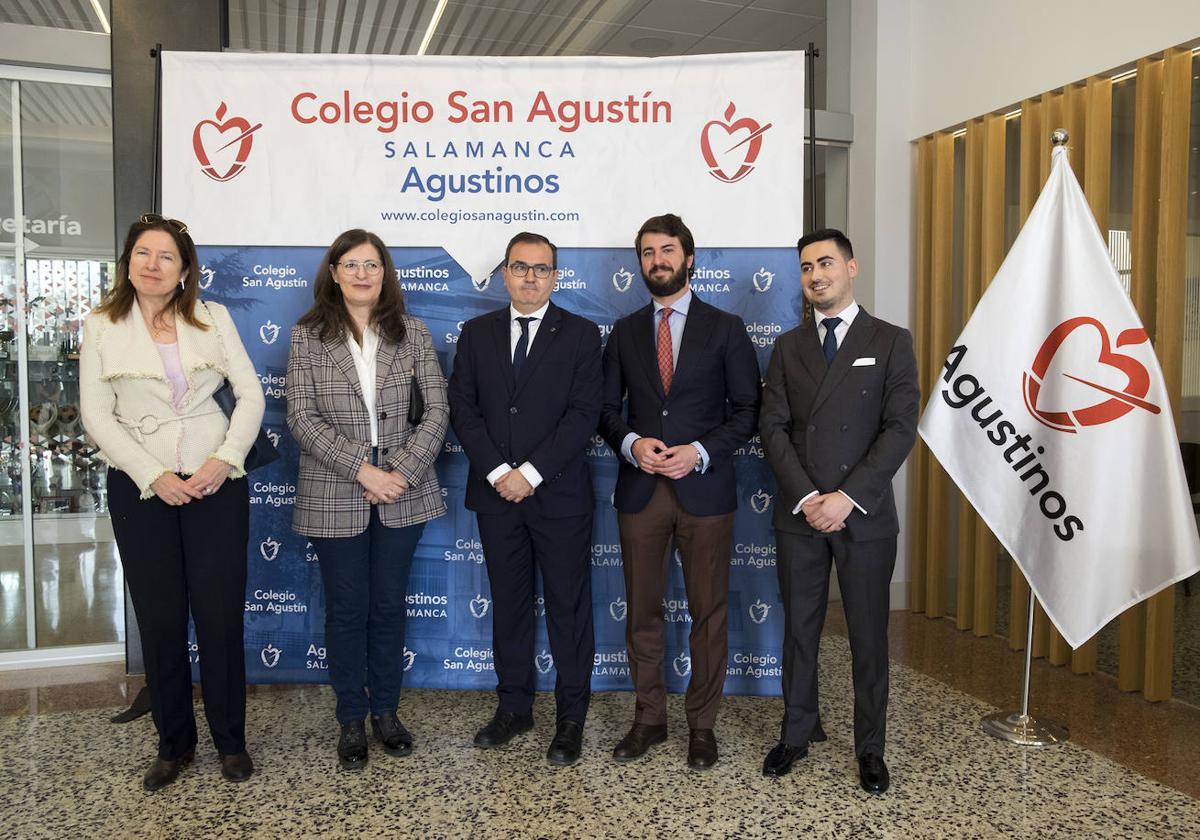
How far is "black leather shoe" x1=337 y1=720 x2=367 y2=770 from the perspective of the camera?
115 inches

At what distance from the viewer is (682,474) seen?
9.56 ft

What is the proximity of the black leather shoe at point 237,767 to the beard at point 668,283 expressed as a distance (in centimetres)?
207

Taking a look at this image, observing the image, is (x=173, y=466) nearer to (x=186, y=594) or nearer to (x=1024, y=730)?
(x=186, y=594)

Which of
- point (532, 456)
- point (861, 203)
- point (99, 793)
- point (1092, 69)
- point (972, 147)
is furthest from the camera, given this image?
point (861, 203)

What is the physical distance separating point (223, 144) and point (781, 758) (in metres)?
3.05

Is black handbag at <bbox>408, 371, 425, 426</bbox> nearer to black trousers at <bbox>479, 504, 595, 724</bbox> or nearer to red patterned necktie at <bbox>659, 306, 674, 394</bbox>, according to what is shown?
black trousers at <bbox>479, 504, 595, 724</bbox>

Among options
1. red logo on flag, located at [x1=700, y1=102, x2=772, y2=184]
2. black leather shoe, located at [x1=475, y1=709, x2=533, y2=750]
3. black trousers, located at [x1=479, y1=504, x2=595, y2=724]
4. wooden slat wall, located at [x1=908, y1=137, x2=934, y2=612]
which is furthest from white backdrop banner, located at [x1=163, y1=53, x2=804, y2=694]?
wooden slat wall, located at [x1=908, y1=137, x2=934, y2=612]

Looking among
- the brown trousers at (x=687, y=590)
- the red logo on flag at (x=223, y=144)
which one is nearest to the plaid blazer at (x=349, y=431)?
the brown trousers at (x=687, y=590)

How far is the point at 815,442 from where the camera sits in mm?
2814

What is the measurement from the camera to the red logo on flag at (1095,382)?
304 cm

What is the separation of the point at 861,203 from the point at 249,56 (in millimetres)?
3349

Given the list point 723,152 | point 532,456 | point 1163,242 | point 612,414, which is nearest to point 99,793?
point 532,456

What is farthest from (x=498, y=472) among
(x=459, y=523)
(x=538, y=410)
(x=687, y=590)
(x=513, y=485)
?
(x=687, y=590)

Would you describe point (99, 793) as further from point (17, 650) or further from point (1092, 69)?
point (1092, 69)
